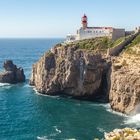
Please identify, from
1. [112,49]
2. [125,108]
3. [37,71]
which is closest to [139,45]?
[112,49]

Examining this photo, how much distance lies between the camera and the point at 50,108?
100 meters

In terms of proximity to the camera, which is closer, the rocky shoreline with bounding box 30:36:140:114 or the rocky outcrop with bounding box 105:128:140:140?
the rocky outcrop with bounding box 105:128:140:140

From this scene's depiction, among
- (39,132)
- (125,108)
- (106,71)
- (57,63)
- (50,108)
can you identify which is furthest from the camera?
(57,63)

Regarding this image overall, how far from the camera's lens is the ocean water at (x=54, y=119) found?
77062 mm

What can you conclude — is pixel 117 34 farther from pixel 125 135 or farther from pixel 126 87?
pixel 125 135

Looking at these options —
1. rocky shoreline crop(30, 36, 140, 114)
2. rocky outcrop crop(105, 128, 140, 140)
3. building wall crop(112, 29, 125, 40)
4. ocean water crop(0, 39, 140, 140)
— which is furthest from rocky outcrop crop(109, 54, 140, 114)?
rocky outcrop crop(105, 128, 140, 140)

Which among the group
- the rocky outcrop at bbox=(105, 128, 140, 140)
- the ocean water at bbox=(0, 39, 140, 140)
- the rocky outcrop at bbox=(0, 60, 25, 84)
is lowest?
the ocean water at bbox=(0, 39, 140, 140)

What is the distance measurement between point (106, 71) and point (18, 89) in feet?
108

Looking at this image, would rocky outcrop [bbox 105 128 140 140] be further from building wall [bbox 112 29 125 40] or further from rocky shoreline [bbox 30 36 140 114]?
building wall [bbox 112 29 125 40]

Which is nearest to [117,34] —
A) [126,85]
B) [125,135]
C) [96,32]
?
[96,32]

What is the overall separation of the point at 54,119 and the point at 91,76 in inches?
905

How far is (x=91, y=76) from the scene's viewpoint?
10762 centimetres

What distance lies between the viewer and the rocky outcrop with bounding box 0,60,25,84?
137238mm

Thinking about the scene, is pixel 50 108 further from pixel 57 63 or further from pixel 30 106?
pixel 57 63
